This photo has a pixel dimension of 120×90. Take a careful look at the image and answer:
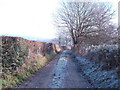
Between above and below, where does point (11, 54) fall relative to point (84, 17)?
below

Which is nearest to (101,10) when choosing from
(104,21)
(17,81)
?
(104,21)

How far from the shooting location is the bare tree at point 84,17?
34.6 m

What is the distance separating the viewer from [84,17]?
36750mm

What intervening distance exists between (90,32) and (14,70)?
95.2 ft

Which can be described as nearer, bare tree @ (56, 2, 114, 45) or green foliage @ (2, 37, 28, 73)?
green foliage @ (2, 37, 28, 73)

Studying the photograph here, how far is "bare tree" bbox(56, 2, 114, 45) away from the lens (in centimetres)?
3456

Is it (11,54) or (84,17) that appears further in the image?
(84,17)

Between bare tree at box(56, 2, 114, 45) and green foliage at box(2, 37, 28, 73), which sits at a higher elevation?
bare tree at box(56, 2, 114, 45)

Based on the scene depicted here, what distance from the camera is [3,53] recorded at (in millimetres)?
9758

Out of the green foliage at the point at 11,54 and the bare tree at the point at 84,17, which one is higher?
the bare tree at the point at 84,17

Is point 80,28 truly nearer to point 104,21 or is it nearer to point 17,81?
point 104,21

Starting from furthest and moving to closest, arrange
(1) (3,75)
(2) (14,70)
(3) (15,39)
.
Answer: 1. (3) (15,39)
2. (2) (14,70)
3. (1) (3,75)

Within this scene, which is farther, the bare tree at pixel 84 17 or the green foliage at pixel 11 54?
the bare tree at pixel 84 17

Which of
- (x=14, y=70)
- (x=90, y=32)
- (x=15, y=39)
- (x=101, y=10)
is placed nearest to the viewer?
(x=14, y=70)
